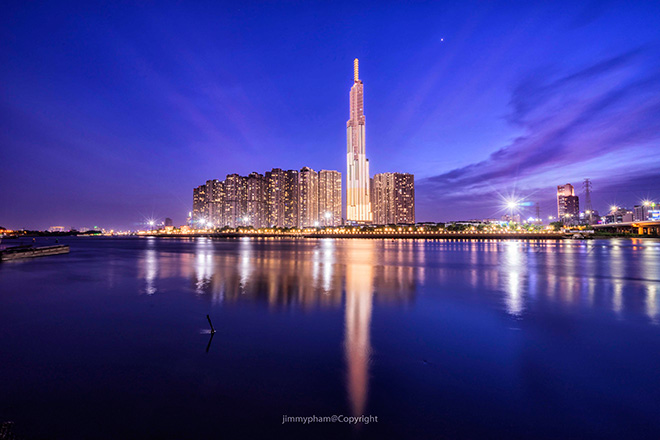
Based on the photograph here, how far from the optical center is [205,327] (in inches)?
408

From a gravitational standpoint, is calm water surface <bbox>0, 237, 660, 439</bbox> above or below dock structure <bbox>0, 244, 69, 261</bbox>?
below

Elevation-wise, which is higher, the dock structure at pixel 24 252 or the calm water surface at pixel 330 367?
the dock structure at pixel 24 252

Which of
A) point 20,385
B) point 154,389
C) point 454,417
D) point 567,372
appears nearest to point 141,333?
point 20,385

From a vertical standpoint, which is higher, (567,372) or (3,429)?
(3,429)

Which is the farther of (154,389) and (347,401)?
(154,389)

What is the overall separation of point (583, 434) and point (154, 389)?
25.5 ft

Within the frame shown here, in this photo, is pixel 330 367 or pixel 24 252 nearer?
pixel 330 367

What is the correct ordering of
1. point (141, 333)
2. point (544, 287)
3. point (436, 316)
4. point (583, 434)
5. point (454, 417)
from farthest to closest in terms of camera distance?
point (544, 287)
point (436, 316)
point (141, 333)
point (454, 417)
point (583, 434)

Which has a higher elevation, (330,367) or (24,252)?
(24,252)

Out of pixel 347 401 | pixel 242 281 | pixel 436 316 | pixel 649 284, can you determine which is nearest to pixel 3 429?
pixel 347 401

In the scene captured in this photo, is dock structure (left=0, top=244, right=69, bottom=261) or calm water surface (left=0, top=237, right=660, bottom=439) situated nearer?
calm water surface (left=0, top=237, right=660, bottom=439)

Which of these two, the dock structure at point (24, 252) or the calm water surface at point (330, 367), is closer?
the calm water surface at point (330, 367)

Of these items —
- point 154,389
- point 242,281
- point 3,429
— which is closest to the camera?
point 3,429

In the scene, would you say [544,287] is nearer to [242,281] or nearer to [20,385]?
[242,281]
